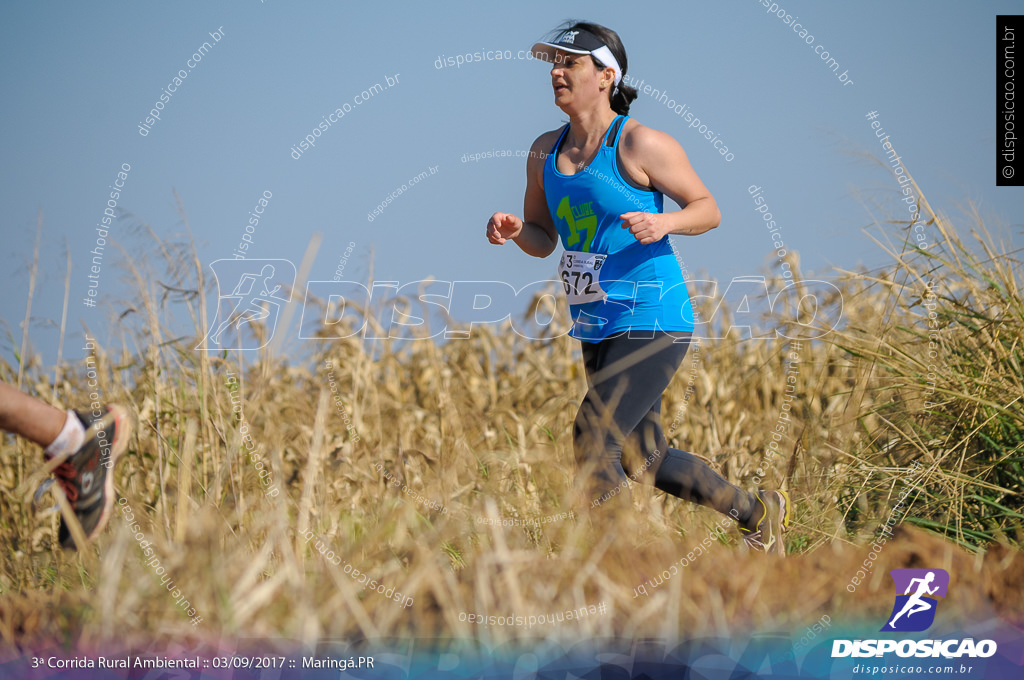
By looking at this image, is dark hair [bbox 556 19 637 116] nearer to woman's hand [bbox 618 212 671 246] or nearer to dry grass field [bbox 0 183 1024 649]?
woman's hand [bbox 618 212 671 246]

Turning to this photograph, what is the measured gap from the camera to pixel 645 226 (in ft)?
9.07

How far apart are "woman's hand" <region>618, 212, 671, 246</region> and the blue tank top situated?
0.22 metres

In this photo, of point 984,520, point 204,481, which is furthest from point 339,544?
point 984,520

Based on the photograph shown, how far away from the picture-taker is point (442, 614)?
2.21 metres

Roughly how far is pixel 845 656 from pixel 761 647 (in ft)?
0.81

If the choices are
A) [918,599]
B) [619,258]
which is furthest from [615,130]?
[918,599]

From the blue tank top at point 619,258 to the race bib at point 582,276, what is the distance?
0.06ft

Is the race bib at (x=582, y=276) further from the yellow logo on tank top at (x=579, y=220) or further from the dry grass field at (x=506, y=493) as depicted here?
the dry grass field at (x=506, y=493)

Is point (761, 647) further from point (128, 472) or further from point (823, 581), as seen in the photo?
point (128, 472)

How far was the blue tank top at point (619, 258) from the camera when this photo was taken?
118 inches

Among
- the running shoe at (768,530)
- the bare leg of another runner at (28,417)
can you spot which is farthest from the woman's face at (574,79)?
the bare leg of another runner at (28,417)

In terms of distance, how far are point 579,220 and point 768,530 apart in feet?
4.35

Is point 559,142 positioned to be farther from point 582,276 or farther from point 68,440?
point 68,440

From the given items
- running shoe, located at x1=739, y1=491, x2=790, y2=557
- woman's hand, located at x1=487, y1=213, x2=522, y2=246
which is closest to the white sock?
woman's hand, located at x1=487, y1=213, x2=522, y2=246
